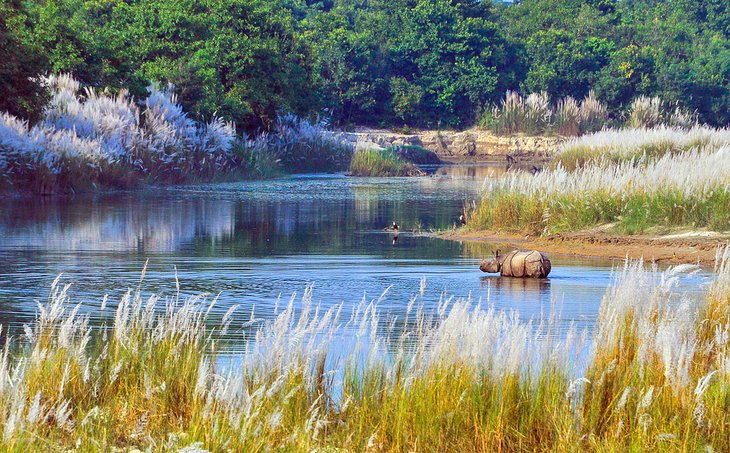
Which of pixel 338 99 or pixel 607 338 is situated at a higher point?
pixel 338 99

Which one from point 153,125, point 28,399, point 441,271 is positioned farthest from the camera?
point 153,125

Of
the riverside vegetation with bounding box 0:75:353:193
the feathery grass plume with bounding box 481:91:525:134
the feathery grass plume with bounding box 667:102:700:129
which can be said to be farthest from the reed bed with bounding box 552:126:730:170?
the feathery grass plume with bounding box 481:91:525:134

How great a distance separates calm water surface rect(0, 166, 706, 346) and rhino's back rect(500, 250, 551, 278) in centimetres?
24

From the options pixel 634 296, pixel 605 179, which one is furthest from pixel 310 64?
pixel 634 296

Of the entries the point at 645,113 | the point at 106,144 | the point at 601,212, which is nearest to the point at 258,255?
the point at 601,212

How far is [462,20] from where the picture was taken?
2844 inches

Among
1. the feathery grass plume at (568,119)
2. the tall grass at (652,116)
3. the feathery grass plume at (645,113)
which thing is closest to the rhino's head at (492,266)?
the feathery grass plume at (568,119)

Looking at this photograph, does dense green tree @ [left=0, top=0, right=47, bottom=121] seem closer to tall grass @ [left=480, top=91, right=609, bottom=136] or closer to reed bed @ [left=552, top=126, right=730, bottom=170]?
reed bed @ [left=552, top=126, right=730, bottom=170]

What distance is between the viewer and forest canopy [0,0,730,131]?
39219 mm

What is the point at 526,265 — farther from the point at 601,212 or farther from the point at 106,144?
the point at 106,144

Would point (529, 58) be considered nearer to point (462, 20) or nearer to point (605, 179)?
point (462, 20)

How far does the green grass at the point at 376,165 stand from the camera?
47188mm

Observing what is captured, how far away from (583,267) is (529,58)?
59262mm

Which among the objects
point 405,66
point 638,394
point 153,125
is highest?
point 405,66
